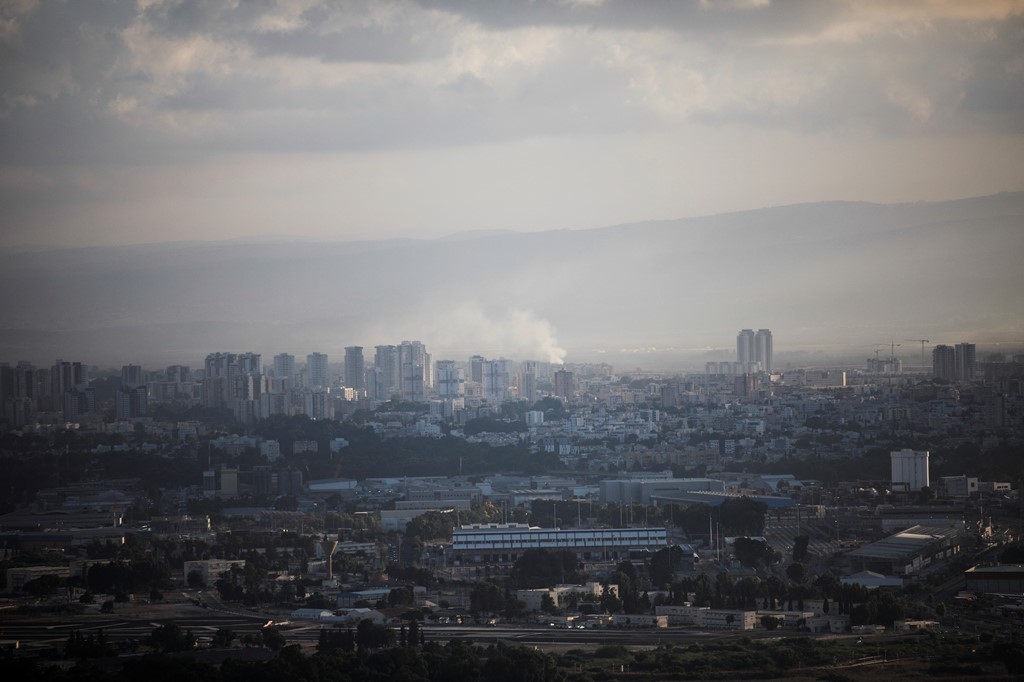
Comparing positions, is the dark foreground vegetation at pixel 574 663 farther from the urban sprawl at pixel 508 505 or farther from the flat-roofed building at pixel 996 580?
the flat-roofed building at pixel 996 580

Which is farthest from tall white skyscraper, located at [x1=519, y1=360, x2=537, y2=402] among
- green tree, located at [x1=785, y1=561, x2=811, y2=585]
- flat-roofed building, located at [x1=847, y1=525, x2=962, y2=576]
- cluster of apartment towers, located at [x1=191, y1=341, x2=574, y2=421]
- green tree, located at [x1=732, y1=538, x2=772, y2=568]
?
green tree, located at [x1=785, y1=561, x2=811, y2=585]

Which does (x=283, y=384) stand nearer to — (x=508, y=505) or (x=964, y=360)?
(x=964, y=360)

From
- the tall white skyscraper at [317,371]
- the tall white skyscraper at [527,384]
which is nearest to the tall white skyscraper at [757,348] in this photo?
the tall white skyscraper at [527,384]

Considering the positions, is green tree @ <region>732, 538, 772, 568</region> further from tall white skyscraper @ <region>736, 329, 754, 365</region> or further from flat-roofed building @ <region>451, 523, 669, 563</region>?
tall white skyscraper @ <region>736, 329, 754, 365</region>

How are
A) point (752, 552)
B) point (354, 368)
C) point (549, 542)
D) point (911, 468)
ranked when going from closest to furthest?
point (752, 552) → point (549, 542) → point (911, 468) → point (354, 368)

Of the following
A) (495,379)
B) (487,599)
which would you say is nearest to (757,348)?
(495,379)

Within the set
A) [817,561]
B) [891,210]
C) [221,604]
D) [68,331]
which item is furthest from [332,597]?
[891,210]

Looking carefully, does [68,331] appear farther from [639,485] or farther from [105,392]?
[639,485]

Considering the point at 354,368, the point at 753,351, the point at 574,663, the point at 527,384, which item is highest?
the point at 753,351
